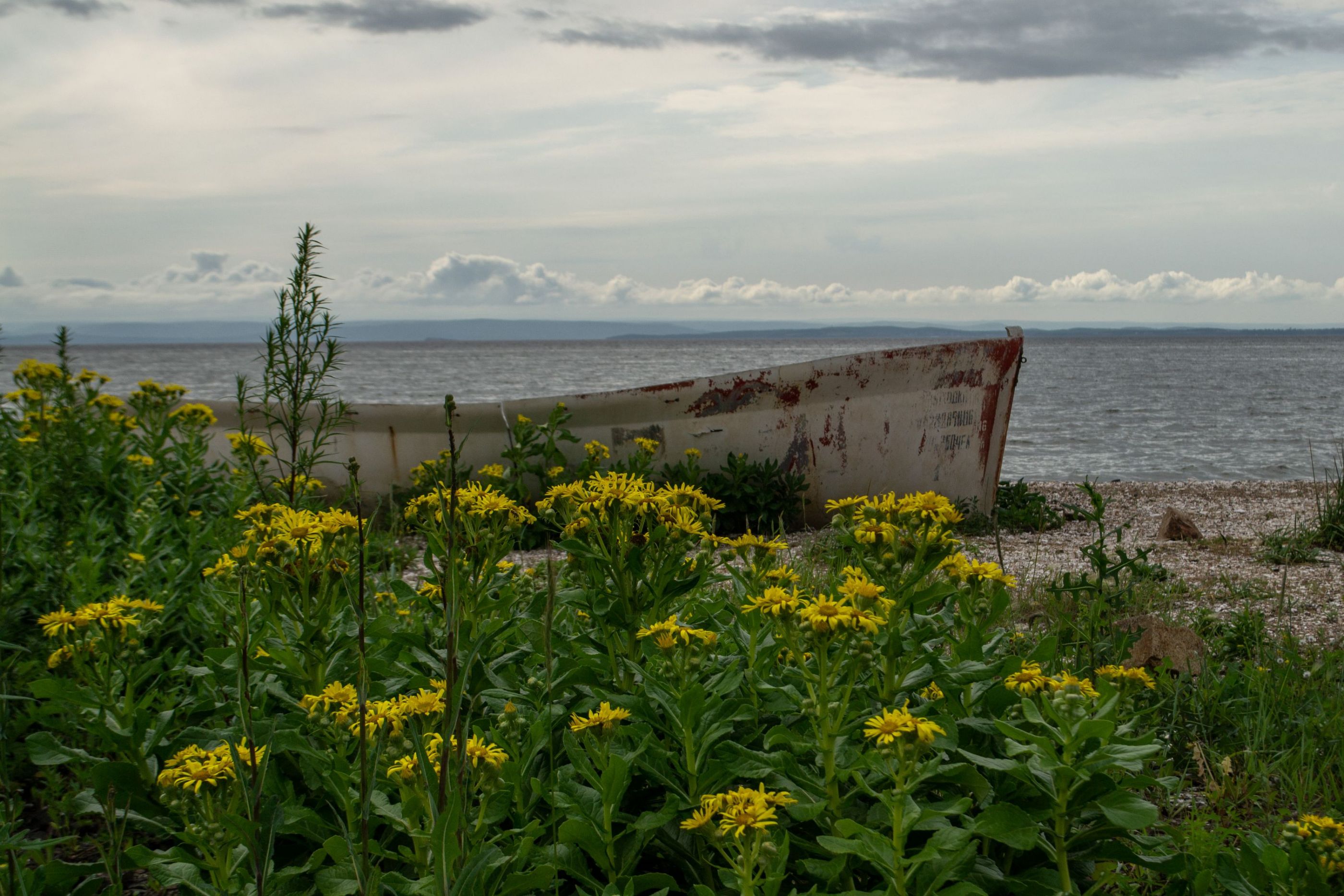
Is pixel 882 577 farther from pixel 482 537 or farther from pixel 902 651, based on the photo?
pixel 482 537

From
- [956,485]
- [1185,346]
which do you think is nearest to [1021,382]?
[956,485]

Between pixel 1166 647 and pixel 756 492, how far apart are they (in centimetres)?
402

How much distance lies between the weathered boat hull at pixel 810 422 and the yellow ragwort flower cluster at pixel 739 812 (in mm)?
6043

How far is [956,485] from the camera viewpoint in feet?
27.1

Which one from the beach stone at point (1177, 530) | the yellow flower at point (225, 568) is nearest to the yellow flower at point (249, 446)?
the yellow flower at point (225, 568)

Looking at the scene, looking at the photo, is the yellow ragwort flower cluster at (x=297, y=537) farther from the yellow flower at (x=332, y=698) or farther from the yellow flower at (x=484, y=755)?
the yellow flower at (x=484, y=755)

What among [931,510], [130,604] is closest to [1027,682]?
[931,510]

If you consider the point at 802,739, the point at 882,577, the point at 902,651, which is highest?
the point at 882,577

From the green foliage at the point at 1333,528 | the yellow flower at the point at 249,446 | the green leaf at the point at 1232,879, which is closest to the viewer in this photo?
the green leaf at the point at 1232,879

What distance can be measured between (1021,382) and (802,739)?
5138 cm

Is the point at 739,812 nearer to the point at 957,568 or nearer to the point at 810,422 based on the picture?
the point at 957,568

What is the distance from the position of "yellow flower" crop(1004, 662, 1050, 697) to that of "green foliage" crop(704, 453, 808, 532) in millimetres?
5252

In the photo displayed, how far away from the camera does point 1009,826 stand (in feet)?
5.26

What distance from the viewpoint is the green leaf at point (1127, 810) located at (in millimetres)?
1600
